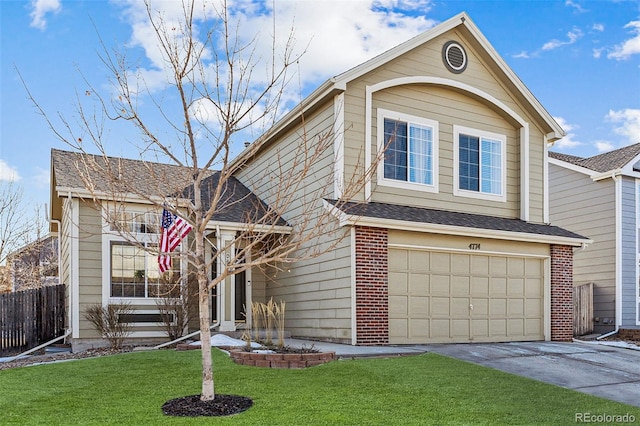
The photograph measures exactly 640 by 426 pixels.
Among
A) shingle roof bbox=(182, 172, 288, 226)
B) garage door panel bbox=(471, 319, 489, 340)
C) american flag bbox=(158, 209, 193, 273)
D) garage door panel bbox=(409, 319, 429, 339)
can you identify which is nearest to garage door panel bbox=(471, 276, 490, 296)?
garage door panel bbox=(471, 319, 489, 340)

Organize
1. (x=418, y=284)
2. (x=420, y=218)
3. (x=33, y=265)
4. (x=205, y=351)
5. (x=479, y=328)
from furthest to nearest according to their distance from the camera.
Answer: (x=33, y=265)
(x=479, y=328)
(x=418, y=284)
(x=420, y=218)
(x=205, y=351)

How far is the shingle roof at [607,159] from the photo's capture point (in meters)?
18.7

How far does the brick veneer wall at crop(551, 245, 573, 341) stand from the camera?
15.0m

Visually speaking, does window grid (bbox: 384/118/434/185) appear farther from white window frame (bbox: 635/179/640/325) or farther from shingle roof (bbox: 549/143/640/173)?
white window frame (bbox: 635/179/640/325)

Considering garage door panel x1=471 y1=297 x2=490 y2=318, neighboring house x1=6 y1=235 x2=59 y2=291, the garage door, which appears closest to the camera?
the garage door

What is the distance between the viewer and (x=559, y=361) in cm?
1111

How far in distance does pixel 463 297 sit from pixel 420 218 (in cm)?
232

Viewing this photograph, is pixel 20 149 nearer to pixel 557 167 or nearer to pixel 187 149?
pixel 187 149

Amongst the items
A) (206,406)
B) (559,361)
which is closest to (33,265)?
(206,406)

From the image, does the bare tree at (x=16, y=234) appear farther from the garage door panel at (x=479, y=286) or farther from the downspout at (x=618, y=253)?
the downspout at (x=618, y=253)

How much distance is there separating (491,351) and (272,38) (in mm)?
7531

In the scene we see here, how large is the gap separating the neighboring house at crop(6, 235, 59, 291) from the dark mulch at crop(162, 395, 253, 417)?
1864cm

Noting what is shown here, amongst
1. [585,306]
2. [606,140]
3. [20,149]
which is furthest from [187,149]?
[606,140]

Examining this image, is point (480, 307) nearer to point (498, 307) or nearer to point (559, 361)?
point (498, 307)
